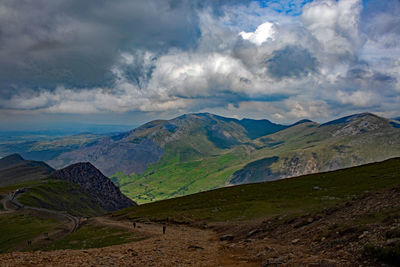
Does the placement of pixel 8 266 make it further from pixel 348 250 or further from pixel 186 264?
pixel 348 250

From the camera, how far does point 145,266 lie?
22875 millimetres

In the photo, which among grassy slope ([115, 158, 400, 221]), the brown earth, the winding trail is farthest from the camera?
the winding trail

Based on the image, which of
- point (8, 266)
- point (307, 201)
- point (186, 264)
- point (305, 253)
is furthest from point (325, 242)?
point (307, 201)

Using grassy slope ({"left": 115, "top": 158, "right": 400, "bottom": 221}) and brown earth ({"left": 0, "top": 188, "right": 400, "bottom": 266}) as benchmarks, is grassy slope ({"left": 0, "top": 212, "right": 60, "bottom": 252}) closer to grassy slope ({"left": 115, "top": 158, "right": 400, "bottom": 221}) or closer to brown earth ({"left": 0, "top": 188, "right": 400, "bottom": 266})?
grassy slope ({"left": 115, "top": 158, "right": 400, "bottom": 221})

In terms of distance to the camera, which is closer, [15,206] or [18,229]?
[18,229]

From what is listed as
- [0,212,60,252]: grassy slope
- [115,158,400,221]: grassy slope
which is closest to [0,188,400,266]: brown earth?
[115,158,400,221]: grassy slope

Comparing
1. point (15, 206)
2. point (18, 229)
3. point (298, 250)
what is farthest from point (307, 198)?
point (15, 206)

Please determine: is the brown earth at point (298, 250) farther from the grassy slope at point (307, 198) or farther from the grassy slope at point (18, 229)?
the grassy slope at point (18, 229)

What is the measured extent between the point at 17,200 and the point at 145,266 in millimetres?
195172

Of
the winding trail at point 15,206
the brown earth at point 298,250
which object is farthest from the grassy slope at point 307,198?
the winding trail at point 15,206

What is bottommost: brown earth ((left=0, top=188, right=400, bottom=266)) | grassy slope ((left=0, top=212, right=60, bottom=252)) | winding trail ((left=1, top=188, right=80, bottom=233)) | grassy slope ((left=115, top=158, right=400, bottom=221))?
winding trail ((left=1, top=188, right=80, bottom=233))

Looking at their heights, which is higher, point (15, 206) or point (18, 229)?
point (18, 229)

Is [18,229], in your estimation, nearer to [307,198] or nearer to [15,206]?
[15,206]

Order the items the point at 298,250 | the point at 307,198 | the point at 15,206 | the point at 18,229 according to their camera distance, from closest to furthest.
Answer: the point at 298,250
the point at 307,198
the point at 18,229
the point at 15,206
